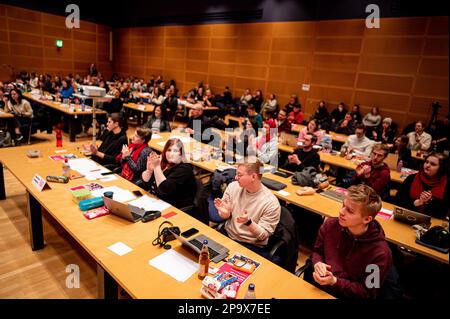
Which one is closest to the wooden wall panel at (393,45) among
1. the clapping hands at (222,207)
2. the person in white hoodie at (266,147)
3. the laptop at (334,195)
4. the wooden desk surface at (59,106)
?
the person in white hoodie at (266,147)

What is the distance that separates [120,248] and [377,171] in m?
3.54

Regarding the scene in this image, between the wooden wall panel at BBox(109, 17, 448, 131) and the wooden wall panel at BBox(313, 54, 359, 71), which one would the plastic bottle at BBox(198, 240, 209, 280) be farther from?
the wooden wall panel at BBox(313, 54, 359, 71)

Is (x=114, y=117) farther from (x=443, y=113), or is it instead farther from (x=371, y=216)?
(x=443, y=113)

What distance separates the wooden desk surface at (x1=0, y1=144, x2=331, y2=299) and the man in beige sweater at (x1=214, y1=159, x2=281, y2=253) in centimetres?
27

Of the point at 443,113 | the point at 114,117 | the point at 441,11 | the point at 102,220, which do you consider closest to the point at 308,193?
the point at 102,220

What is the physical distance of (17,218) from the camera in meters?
4.05

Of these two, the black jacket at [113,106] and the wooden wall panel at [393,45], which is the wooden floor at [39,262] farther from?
the wooden wall panel at [393,45]

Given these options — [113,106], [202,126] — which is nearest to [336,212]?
[202,126]

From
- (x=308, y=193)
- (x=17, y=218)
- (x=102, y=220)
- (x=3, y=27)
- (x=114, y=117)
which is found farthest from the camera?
(x=3, y=27)

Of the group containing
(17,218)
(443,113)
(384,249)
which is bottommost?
(17,218)

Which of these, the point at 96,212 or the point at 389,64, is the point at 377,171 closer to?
the point at 96,212

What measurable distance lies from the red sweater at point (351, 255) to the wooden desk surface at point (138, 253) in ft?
0.69
